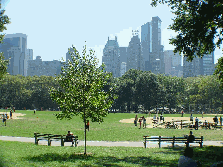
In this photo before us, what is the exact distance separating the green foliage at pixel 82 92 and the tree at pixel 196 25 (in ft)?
21.8

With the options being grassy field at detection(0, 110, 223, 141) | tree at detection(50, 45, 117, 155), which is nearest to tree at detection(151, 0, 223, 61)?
tree at detection(50, 45, 117, 155)

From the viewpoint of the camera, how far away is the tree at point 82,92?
18953mm

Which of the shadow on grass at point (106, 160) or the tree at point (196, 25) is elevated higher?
the tree at point (196, 25)

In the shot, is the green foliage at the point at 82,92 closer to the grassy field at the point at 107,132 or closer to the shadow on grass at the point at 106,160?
the shadow on grass at the point at 106,160

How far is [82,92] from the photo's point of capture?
19.0 meters

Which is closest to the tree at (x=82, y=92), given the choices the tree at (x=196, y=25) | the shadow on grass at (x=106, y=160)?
the shadow on grass at (x=106, y=160)

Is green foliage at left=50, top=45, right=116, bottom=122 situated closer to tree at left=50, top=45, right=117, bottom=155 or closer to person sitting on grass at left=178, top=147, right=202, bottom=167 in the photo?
tree at left=50, top=45, right=117, bottom=155

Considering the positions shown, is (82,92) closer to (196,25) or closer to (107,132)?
(196,25)

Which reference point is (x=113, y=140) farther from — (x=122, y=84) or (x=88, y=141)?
(x=122, y=84)

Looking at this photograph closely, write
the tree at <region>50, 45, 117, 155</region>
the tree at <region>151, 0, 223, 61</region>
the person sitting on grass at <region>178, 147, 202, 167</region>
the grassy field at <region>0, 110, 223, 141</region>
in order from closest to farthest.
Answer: the person sitting on grass at <region>178, 147, 202, 167</region> < the tree at <region>151, 0, 223, 61</region> < the tree at <region>50, 45, 117, 155</region> < the grassy field at <region>0, 110, 223, 141</region>

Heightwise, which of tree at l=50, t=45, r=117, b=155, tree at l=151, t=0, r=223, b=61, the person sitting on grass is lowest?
the person sitting on grass

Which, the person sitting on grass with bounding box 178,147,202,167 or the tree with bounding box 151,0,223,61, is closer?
the person sitting on grass with bounding box 178,147,202,167

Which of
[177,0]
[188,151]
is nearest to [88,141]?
[177,0]

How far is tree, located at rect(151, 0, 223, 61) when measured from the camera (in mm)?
14717
